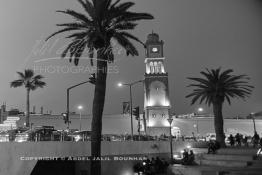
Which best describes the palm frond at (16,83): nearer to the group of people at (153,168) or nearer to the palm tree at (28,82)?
the palm tree at (28,82)

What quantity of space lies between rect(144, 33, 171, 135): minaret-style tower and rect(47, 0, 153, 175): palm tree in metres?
50.9

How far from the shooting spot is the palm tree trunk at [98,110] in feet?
85.0

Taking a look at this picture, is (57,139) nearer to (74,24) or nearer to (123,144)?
(123,144)

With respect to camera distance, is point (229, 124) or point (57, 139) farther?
point (229, 124)

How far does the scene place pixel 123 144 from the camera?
107 feet

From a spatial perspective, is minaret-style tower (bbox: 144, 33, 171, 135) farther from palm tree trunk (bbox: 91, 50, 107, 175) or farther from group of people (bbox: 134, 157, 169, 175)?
palm tree trunk (bbox: 91, 50, 107, 175)

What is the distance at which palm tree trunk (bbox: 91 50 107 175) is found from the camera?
25.9 m

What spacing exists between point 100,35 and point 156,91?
5463 centimetres

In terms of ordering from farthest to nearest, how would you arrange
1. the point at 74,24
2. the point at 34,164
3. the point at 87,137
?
1. the point at 87,137
2. the point at 74,24
3. the point at 34,164

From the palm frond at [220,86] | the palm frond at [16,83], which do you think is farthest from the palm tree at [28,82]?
the palm frond at [220,86]

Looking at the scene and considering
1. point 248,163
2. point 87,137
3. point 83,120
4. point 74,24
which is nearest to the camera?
point 248,163

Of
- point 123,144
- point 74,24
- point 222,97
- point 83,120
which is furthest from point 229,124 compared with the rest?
point 74,24

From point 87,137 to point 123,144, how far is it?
132 inches

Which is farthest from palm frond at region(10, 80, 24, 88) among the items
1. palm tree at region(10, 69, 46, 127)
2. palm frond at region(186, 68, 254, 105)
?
palm frond at region(186, 68, 254, 105)
